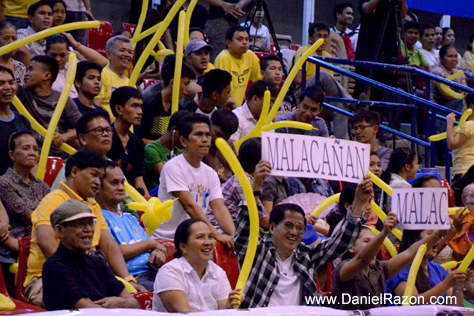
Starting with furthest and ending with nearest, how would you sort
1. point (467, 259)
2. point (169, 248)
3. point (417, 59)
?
point (417, 59)
point (169, 248)
point (467, 259)

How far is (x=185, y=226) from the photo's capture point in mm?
5191

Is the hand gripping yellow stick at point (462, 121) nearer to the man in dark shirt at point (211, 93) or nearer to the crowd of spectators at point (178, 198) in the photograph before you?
the crowd of spectators at point (178, 198)

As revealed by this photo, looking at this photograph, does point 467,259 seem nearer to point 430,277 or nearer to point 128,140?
Answer: point 430,277

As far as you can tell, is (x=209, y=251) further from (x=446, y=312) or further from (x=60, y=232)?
(x=446, y=312)

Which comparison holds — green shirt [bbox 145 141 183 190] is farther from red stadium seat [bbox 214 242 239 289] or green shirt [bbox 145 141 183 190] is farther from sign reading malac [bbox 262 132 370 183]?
sign reading malac [bbox 262 132 370 183]

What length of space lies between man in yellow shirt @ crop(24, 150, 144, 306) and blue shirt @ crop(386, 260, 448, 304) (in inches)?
59.7

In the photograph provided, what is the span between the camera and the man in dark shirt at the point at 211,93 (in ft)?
27.0

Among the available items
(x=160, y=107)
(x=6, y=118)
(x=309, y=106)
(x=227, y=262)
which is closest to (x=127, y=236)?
(x=227, y=262)

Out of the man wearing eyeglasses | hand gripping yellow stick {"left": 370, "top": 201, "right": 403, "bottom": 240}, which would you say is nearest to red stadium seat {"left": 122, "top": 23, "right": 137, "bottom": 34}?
the man wearing eyeglasses

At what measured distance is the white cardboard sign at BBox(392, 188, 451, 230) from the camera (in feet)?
17.7

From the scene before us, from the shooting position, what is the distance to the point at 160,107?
26.9 ft

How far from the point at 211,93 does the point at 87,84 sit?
1.10m

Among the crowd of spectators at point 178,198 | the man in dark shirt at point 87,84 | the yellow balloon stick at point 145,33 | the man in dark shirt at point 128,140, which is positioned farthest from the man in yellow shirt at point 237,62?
the man in dark shirt at point 128,140

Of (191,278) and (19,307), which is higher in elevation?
(191,278)
